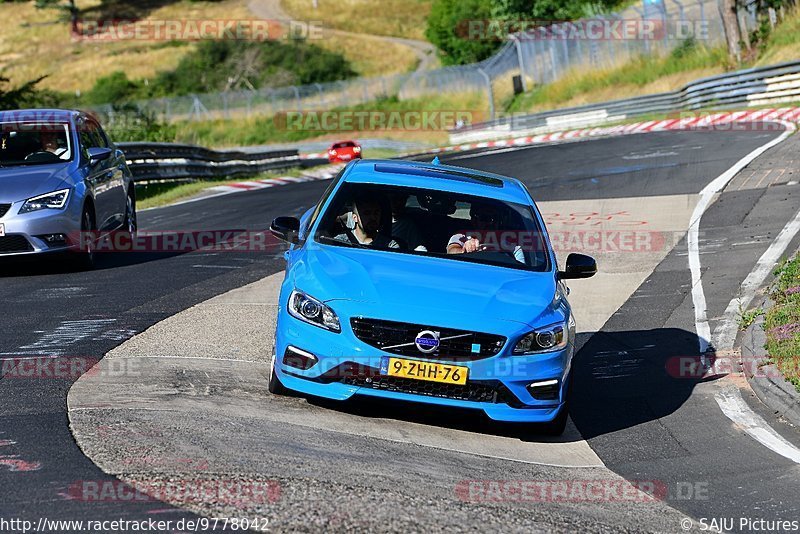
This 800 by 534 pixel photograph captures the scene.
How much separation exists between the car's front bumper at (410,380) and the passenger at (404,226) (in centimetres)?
135

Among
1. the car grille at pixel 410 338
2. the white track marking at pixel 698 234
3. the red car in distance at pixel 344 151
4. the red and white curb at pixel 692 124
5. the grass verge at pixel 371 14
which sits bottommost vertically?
the grass verge at pixel 371 14

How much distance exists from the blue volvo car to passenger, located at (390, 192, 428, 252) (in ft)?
0.04

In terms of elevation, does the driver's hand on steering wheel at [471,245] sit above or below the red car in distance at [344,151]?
above

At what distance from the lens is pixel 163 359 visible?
866 cm

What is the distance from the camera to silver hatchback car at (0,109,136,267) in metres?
12.6

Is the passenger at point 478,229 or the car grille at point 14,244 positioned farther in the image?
the car grille at point 14,244

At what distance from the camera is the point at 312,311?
7.39 m

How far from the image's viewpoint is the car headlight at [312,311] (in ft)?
23.8

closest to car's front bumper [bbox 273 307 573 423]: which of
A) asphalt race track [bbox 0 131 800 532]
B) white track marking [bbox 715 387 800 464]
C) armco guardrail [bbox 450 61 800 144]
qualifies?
asphalt race track [bbox 0 131 800 532]

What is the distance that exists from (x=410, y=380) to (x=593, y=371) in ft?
10.1

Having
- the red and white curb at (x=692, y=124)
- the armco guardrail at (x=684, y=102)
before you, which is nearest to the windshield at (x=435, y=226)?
the red and white curb at (x=692, y=124)

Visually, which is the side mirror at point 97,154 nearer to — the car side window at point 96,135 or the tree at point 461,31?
the car side window at point 96,135

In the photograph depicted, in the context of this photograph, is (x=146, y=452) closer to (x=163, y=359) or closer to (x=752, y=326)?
(x=163, y=359)

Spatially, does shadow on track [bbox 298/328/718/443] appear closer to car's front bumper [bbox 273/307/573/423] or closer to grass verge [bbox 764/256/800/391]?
car's front bumper [bbox 273/307/573/423]
